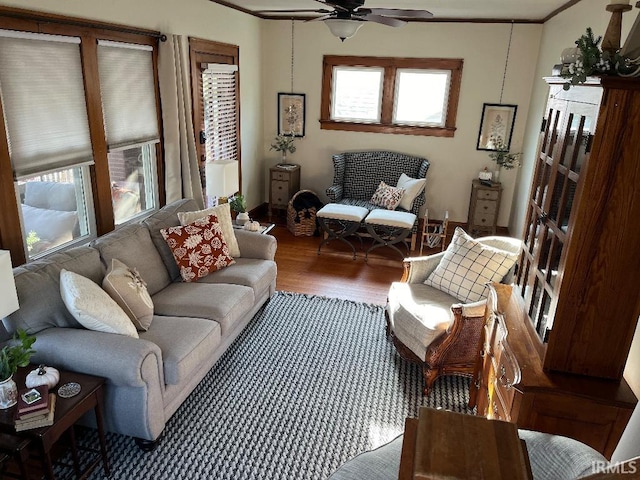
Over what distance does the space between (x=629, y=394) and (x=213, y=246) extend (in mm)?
2679

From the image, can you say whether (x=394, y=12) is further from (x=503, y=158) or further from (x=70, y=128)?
(x=503, y=158)

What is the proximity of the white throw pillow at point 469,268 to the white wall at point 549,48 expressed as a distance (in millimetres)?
1602

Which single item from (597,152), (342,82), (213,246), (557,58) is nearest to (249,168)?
(342,82)

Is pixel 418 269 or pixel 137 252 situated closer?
pixel 137 252

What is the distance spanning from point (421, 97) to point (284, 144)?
186 cm

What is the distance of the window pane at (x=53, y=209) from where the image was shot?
2.92 meters

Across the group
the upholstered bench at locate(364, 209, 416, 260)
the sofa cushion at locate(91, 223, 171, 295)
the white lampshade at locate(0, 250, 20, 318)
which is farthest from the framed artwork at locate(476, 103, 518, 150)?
the white lampshade at locate(0, 250, 20, 318)

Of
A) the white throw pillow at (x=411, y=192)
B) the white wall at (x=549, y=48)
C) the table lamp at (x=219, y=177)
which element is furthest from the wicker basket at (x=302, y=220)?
the white wall at (x=549, y=48)

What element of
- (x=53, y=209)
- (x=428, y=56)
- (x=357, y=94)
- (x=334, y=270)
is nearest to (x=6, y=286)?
(x=53, y=209)

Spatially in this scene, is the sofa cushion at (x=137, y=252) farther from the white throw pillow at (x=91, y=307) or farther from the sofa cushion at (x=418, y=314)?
the sofa cushion at (x=418, y=314)

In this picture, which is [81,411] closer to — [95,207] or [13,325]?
[13,325]

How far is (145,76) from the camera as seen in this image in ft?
12.4

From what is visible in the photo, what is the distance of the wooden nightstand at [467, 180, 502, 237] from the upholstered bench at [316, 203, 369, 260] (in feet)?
4.42

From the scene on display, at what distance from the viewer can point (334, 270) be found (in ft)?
15.9
